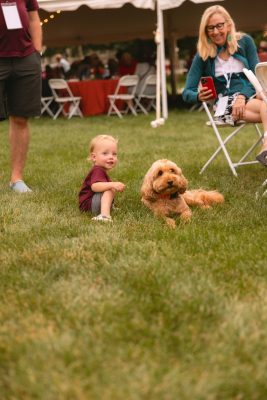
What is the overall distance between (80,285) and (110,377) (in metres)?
0.92

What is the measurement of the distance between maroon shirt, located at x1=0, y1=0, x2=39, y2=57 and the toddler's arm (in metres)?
1.70

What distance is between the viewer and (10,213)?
4.60 m

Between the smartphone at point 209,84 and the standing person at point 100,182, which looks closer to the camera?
the standing person at point 100,182

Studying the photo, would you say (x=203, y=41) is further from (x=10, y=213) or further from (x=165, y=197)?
(x=10, y=213)

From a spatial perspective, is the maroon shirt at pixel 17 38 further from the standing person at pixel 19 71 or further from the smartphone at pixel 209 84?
the smartphone at pixel 209 84

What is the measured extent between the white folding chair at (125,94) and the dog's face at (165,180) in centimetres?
1009

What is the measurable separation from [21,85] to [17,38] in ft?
1.30

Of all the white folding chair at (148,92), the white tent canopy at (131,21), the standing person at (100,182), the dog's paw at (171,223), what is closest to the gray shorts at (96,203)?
the standing person at (100,182)

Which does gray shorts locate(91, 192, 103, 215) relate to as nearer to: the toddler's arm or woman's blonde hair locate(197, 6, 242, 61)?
the toddler's arm

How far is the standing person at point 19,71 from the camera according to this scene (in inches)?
212

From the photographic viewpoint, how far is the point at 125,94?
49.8 ft

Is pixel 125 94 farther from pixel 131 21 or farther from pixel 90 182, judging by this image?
pixel 90 182

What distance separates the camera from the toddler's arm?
14.0 feet

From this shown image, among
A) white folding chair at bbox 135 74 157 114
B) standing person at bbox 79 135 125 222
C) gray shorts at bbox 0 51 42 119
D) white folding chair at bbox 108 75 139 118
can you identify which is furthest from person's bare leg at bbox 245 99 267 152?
white folding chair at bbox 135 74 157 114
